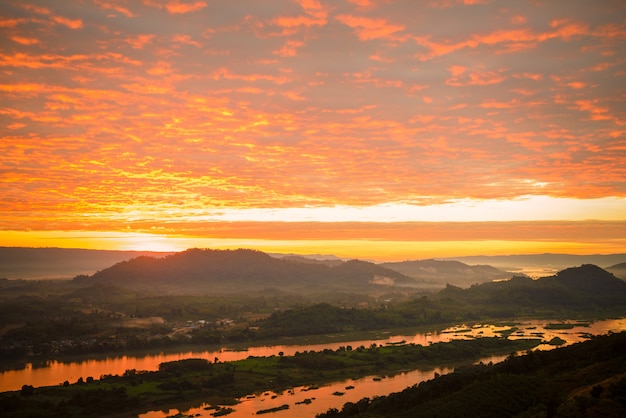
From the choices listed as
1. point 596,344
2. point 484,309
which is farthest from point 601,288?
point 596,344

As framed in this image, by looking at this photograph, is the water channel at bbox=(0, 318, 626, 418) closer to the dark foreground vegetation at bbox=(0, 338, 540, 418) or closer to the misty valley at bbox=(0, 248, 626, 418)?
the misty valley at bbox=(0, 248, 626, 418)

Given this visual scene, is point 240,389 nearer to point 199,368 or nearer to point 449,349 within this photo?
point 199,368

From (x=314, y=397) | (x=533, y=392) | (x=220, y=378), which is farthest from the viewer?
(x=220, y=378)

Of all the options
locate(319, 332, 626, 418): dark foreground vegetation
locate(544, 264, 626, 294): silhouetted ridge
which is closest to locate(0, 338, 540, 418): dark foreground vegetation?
locate(319, 332, 626, 418): dark foreground vegetation

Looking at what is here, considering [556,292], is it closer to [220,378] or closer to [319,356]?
[319,356]

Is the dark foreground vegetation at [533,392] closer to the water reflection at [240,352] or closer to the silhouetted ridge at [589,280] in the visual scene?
the water reflection at [240,352]

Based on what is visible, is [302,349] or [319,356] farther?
[302,349]

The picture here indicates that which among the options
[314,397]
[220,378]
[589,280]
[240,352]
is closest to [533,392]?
[314,397]
